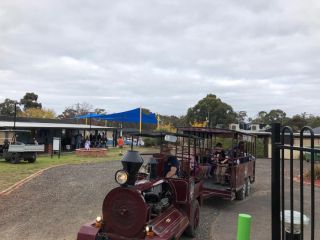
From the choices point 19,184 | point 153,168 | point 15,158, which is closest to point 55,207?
point 19,184

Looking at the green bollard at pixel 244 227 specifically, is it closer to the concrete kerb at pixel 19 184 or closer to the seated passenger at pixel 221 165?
the seated passenger at pixel 221 165

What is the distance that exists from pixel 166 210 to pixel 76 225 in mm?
2771

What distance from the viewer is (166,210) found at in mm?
7133

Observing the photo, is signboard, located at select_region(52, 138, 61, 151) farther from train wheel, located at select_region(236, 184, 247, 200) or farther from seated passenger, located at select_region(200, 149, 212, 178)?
train wheel, located at select_region(236, 184, 247, 200)

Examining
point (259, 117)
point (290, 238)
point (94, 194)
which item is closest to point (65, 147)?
point (94, 194)

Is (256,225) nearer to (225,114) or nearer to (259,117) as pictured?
(225,114)

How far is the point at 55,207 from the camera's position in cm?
1041

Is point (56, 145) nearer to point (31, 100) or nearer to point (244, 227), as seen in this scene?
point (244, 227)

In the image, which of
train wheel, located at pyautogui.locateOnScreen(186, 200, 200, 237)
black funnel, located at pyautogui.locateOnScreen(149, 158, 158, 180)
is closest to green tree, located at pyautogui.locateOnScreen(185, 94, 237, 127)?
train wheel, located at pyautogui.locateOnScreen(186, 200, 200, 237)

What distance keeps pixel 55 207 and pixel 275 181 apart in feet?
27.3

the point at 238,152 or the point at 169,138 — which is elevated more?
the point at 169,138

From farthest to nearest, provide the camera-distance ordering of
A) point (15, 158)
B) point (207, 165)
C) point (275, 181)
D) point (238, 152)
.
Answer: point (15, 158)
point (207, 165)
point (238, 152)
point (275, 181)

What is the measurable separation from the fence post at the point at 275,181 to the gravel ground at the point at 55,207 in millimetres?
4972

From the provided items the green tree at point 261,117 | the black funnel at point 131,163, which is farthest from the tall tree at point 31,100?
the black funnel at point 131,163
